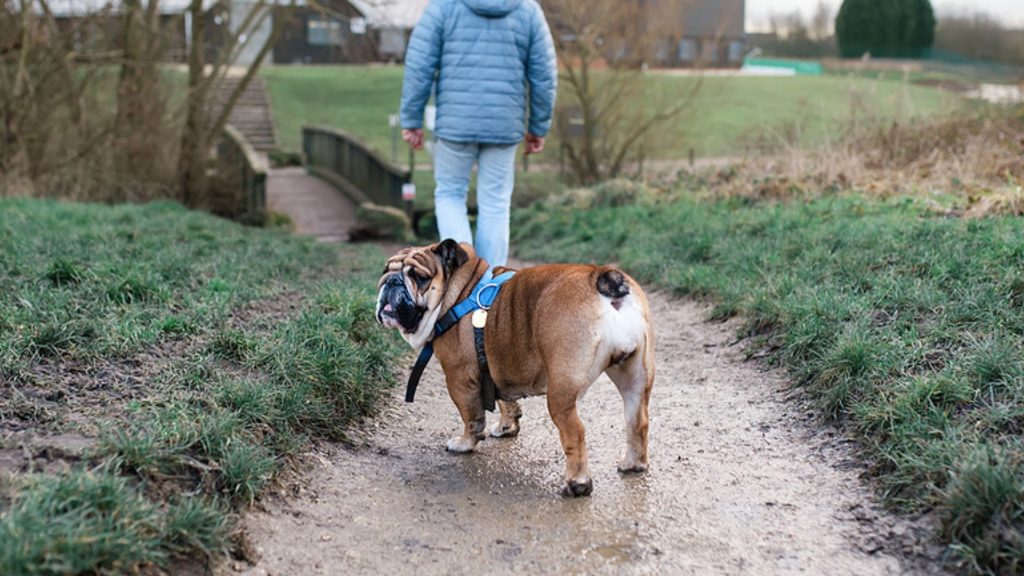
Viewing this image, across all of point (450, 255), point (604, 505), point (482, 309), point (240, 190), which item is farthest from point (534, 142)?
point (240, 190)

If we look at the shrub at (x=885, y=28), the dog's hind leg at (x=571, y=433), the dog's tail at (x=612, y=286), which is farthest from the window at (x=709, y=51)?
the shrub at (x=885, y=28)

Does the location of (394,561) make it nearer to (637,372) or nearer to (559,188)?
(637,372)

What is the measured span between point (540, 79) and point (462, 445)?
12.7 ft

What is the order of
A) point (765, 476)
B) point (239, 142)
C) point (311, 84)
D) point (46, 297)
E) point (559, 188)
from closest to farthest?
point (765, 476)
point (46, 297)
point (559, 188)
point (239, 142)
point (311, 84)

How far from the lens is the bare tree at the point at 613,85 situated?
19859 millimetres

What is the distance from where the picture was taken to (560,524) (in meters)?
4.42

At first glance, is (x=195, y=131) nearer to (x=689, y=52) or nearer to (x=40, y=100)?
(x=40, y=100)

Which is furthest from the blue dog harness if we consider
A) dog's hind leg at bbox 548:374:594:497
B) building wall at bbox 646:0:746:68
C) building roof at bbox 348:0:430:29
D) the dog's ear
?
building wall at bbox 646:0:746:68

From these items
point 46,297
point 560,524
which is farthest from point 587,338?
point 46,297

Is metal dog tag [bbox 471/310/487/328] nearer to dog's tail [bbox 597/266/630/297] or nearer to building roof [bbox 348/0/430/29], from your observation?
dog's tail [bbox 597/266/630/297]

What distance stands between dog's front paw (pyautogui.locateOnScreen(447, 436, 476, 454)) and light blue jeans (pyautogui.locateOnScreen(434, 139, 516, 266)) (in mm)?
2591

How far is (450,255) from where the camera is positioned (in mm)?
5301

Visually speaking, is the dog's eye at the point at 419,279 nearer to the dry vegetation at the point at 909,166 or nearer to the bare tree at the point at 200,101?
the dry vegetation at the point at 909,166

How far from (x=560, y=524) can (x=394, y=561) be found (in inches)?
31.1
